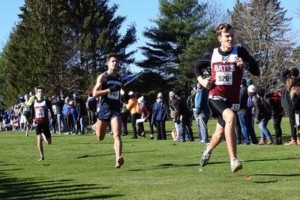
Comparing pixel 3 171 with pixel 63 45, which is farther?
pixel 63 45

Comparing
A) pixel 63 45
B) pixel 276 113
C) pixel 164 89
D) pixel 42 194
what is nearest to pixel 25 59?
pixel 63 45

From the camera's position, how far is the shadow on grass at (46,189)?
818 centimetres

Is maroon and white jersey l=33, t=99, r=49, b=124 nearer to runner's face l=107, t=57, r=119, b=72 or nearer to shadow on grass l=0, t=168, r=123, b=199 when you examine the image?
runner's face l=107, t=57, r=119, b=72

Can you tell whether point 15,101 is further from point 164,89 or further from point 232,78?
point 232,78

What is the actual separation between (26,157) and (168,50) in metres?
60.2

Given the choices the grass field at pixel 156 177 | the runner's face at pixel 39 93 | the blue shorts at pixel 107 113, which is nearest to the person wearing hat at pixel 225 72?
the grass field at pixel 156 177

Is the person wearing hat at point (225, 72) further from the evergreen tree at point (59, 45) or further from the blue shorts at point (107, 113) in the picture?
the evergreen tree at point (59, 45)

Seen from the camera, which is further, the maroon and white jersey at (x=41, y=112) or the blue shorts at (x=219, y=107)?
the maroon and white jersey at (x=41, y=112)

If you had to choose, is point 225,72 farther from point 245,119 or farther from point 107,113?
point 245,119

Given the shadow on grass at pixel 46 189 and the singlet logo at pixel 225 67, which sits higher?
the singlet logo at pixel 225 67

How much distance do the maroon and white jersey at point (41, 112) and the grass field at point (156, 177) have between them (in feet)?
3.41

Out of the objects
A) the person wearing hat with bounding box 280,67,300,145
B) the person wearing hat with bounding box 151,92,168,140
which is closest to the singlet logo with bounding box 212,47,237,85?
the person wearing hat with bounding box 280,67,300,145

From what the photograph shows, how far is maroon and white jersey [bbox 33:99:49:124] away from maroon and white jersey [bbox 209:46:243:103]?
6.71 meters

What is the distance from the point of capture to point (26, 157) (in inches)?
623
